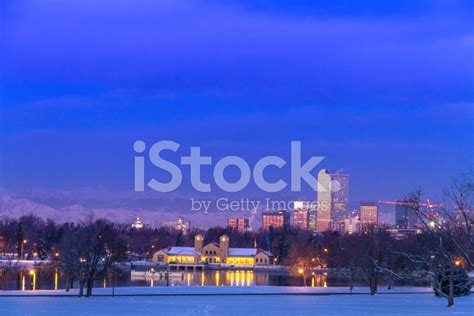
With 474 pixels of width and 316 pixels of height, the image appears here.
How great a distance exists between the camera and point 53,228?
144 m

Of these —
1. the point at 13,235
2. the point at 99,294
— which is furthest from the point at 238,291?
the point at 13,235

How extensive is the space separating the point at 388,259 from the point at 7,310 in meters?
40.8

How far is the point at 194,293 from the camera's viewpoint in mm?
47219

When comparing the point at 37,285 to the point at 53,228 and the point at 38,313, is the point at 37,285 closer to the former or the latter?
the point at 38,313

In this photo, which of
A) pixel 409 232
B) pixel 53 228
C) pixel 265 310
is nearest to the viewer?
pixel 265 310

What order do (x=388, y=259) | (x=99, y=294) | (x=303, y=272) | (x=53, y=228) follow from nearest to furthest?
(x=99, y=294) < (x=388, y=259) < (x=303, y=272) < (x=53, y=228)

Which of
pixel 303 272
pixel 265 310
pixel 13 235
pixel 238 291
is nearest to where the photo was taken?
pixel 265 310

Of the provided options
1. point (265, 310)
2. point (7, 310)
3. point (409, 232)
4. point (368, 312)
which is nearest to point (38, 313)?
point (7, 310)

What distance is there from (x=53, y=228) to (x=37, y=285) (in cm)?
8812

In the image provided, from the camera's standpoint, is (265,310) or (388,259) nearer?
(265,310)

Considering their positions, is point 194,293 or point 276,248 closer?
point 194,293

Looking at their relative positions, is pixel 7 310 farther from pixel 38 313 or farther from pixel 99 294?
pixel 99 294

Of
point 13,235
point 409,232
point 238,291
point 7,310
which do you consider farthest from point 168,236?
point 7,310

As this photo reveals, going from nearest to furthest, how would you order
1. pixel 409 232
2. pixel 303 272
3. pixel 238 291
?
pixel 238 291
pixel 303 272
pixel 409 232
